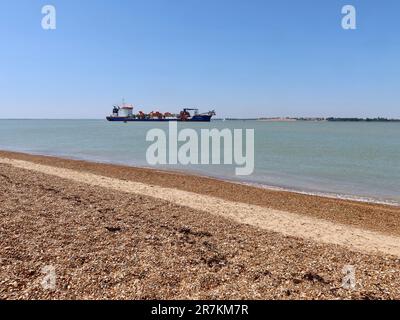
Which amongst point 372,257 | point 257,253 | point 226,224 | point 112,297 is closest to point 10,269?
point 112,297

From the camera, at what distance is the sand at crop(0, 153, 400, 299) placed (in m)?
5.65

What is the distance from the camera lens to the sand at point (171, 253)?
565 cm

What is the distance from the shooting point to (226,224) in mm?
9984

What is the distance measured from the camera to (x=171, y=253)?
7.11m

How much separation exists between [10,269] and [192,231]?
14.0ft
